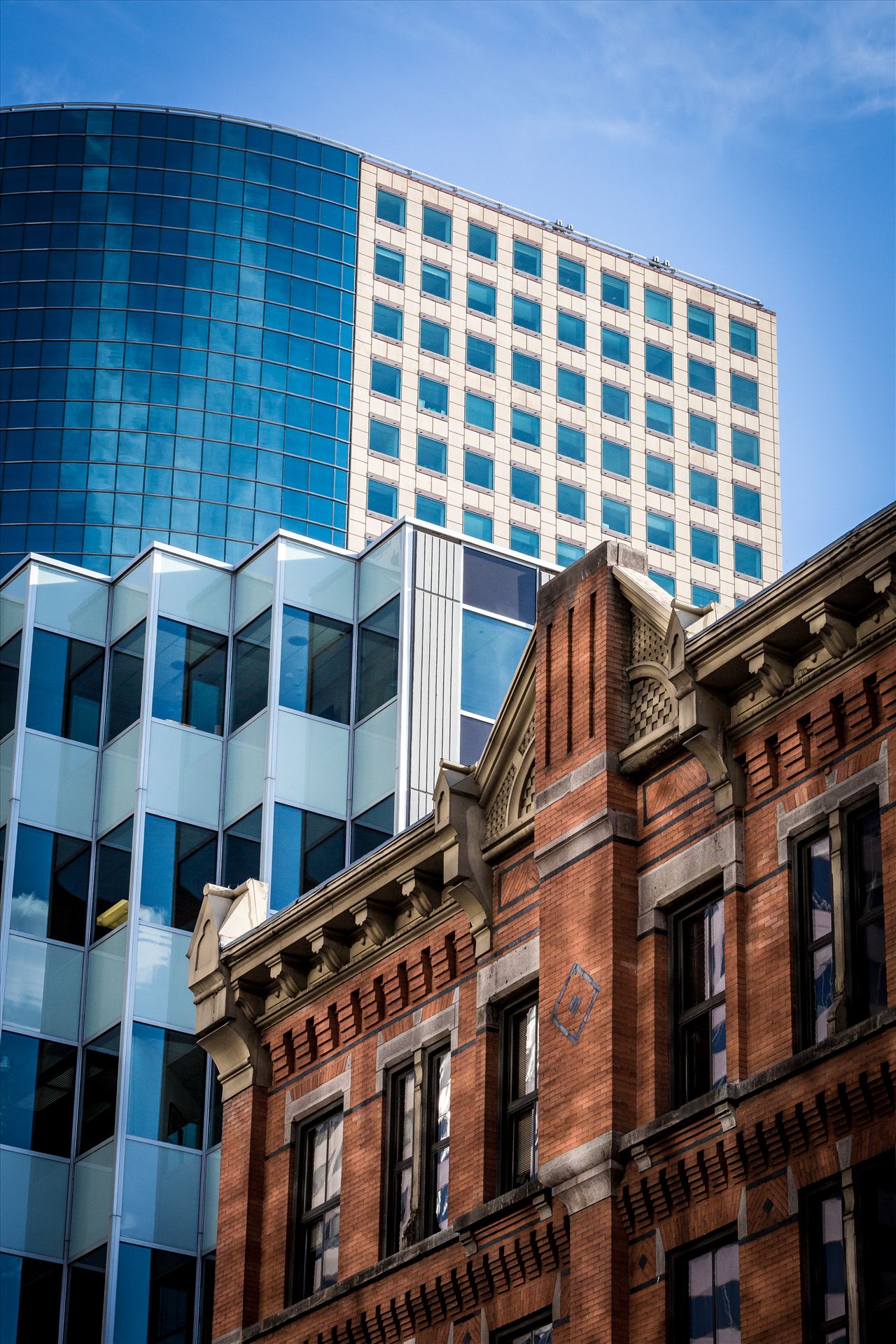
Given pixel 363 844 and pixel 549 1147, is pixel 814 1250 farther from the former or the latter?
pixel 363 844

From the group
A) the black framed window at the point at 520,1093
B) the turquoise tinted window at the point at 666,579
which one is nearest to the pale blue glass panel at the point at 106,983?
the black framed window at the point at 520,1093

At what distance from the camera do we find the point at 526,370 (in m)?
108

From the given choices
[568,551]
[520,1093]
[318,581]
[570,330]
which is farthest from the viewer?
[570,330]

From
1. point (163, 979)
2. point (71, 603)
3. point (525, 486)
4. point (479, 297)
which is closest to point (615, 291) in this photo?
point (479, 297)

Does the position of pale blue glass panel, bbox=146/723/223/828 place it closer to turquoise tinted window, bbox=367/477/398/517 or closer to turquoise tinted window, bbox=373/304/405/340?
turquoise tinted window, bbox=367/477/398/517

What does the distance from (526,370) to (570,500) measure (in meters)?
5.87

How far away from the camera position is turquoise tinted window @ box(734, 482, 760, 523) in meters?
113

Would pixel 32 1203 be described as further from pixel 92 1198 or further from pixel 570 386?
pixel 570 386

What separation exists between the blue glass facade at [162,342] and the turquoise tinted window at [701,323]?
20.0 metres

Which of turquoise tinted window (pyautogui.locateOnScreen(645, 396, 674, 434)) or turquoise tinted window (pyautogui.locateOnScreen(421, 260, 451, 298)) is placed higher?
turquoise tinted window (pyautogui.locateOnScreen(421, 260, 451, 298))

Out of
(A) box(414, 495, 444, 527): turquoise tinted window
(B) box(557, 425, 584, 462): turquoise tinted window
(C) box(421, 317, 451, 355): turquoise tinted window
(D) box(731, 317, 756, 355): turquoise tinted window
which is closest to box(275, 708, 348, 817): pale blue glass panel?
(A) box(414, 495, 444, 527): turquoise tinted window

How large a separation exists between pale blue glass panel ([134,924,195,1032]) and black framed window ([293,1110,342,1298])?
14293 mm

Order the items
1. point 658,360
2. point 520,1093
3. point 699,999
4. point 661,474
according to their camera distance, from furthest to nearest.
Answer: point 658,360 < point 661,474 < point 520,1093 < point 699,999

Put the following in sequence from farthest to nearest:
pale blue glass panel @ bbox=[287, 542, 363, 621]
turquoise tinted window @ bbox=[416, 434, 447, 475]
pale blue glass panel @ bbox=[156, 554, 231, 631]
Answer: turquoise tinted window @ bbox=[416, 434, 447, 475]
pale blue glass panel @ bbox=[156, 554, 231, 631]
pale blue glass panel @ bbox=[287, 542, 363, 621]
